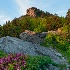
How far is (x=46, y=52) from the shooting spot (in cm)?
2459

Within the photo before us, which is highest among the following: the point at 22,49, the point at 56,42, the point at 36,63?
the point at 56,42

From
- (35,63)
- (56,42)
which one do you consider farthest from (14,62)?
(56,42)

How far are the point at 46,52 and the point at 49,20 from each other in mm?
11592

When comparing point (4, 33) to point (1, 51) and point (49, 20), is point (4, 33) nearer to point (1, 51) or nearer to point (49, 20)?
point (49, 20)

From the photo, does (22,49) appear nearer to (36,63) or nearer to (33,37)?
(33,37)

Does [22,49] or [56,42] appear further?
[56,42]

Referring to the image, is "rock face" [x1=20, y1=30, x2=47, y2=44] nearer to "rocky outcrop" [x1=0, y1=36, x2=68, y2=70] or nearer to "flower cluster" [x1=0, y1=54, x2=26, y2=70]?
"rocky outcrop" [x1=0, y1=36, x2=68, y2=70]

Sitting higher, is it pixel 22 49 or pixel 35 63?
pixel 22 49

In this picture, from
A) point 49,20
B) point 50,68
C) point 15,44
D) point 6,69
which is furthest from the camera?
point 49,20

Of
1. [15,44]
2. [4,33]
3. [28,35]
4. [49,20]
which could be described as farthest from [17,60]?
[49,20]

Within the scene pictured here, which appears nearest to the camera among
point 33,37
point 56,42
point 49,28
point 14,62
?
point 14,62

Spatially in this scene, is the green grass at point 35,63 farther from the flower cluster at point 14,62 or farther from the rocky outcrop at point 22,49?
the rocky outcrop at point 22,49

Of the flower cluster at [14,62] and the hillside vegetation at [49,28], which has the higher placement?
the hillside vegetation at [49,28]

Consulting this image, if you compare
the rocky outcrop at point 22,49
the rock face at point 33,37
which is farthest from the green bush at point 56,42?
the rocky outcrop at point 22,49
